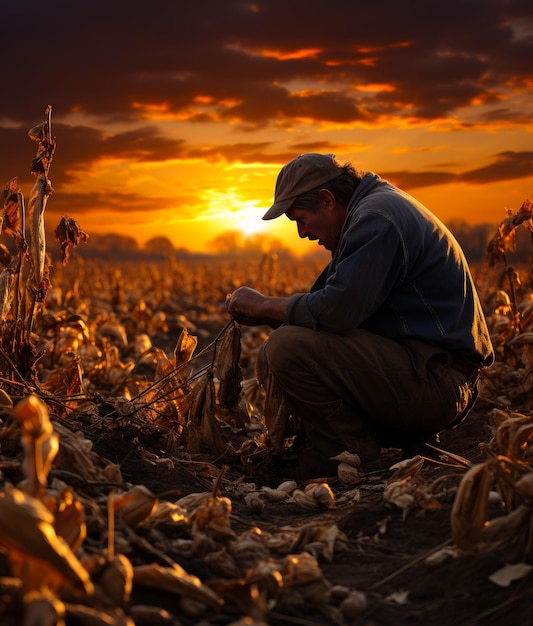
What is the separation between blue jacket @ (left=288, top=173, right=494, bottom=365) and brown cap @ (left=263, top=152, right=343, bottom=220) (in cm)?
17

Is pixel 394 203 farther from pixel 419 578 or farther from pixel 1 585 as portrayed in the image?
pixel 1 585

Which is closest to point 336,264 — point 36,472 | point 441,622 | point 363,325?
point 363,325

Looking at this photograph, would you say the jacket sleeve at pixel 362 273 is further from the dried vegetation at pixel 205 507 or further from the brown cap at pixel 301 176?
the dried vegetation at pixel 205 507

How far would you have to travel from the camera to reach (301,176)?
3.71 metres

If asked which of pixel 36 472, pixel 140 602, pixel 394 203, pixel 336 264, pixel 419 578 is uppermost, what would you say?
pixel 394 203

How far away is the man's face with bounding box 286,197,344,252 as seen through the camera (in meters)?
3.78

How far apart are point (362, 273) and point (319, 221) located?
1.83 ft

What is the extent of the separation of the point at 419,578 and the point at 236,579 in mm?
494

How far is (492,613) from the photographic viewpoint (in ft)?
6.06

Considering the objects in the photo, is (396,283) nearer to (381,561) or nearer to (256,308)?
(256,308)

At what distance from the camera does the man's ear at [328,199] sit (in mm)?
3732

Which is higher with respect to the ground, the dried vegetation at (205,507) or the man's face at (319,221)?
the man's face at (319,221)

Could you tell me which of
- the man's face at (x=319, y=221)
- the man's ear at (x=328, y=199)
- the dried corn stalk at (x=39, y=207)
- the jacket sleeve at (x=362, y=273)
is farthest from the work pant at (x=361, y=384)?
the dried corn stalk at (x=39, y=207)

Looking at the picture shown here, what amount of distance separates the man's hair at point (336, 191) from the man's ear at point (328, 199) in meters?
0.01
